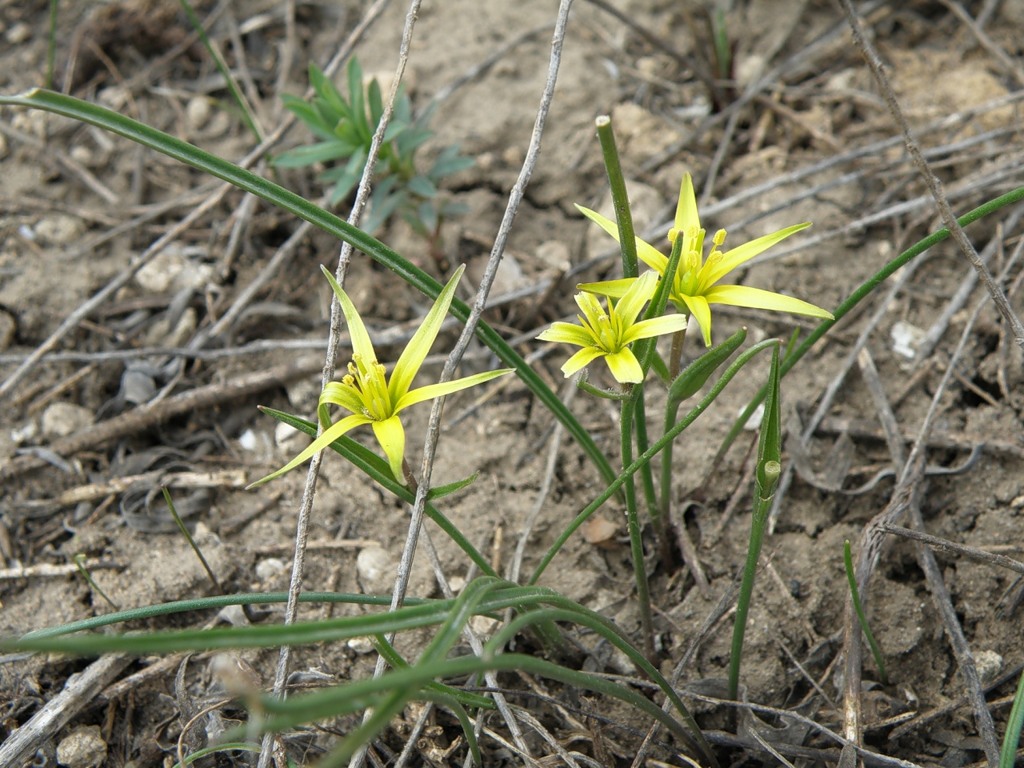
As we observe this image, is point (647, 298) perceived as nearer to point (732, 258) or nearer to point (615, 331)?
point (615, 331)

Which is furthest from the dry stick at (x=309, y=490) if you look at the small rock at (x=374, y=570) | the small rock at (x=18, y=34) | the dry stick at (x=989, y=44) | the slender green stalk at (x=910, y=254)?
the small rock at (x=18, y=34)

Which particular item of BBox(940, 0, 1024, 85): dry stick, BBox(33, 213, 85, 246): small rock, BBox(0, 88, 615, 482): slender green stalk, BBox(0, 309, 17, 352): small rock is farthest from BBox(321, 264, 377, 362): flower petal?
BBox(940, 0, 1024, 85): dry stick

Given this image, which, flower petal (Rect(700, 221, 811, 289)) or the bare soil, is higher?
flower petal (Rect(700, 221, 811, 289))

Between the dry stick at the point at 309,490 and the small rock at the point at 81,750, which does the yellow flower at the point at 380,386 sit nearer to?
the dry stick at the point at 309,490

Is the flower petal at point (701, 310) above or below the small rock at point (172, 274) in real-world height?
above

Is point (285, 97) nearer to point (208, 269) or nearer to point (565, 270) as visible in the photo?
point (208, 269)

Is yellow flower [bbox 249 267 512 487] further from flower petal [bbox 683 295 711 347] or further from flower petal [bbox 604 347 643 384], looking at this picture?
flower petal [bbox 683 295 711 347]
